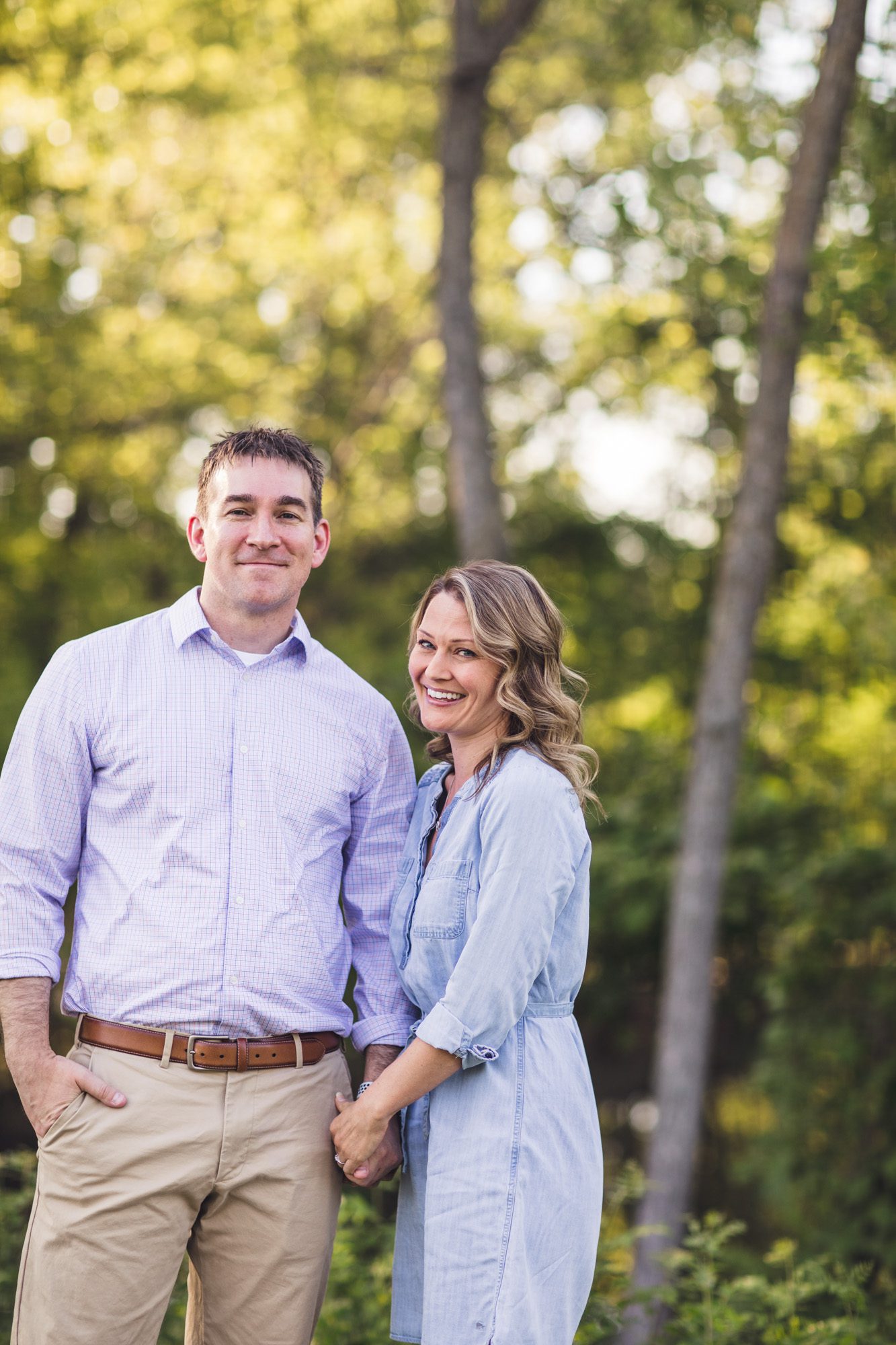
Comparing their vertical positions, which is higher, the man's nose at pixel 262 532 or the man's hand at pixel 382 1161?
the man's nose at pixel 262 532

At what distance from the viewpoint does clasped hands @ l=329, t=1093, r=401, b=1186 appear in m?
2.53

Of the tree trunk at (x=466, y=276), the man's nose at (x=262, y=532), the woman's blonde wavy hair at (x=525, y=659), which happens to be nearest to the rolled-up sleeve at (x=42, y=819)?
the man's nose at (x=262, y=532)

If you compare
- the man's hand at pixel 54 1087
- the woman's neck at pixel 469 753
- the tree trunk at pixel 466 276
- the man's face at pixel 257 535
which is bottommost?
the man's hand at pixel 54 1087

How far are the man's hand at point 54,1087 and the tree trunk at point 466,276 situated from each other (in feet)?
17.1

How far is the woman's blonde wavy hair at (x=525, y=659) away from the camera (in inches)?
103

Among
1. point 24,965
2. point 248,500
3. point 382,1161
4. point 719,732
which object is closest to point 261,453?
point 248,500

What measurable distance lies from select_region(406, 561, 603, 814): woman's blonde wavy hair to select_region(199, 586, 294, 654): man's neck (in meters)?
→ 0.35

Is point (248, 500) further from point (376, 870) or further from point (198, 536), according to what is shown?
point (376, 870)

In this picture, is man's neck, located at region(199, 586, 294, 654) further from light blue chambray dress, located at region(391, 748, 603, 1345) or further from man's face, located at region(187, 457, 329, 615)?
light blue chambray dress, located at region(391, 748, 603, 1345)

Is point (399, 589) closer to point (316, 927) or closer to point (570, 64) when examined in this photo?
point (570, 64)

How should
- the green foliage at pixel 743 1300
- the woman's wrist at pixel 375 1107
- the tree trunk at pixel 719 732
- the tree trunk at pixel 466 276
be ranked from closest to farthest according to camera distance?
the woman's wrist at pixel 375 1107 → the green foliage at pixel 743 1300 → the tree trunk at pixel 719 732 → the tree trunk at pixel 466 276

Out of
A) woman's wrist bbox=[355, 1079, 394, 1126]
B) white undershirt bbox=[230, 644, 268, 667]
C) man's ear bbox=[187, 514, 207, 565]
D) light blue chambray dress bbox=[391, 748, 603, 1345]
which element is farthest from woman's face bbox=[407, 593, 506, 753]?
woman's wrist bbox=[355, 1079, 394, 1126]

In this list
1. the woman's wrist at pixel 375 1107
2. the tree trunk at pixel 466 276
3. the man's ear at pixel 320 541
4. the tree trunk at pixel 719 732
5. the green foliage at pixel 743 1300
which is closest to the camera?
the woman's wrist at pixel 375 1107

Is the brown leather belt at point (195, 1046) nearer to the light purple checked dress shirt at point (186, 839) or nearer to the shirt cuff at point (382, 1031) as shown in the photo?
the light purple checked dress shirt at point (186, 839)
